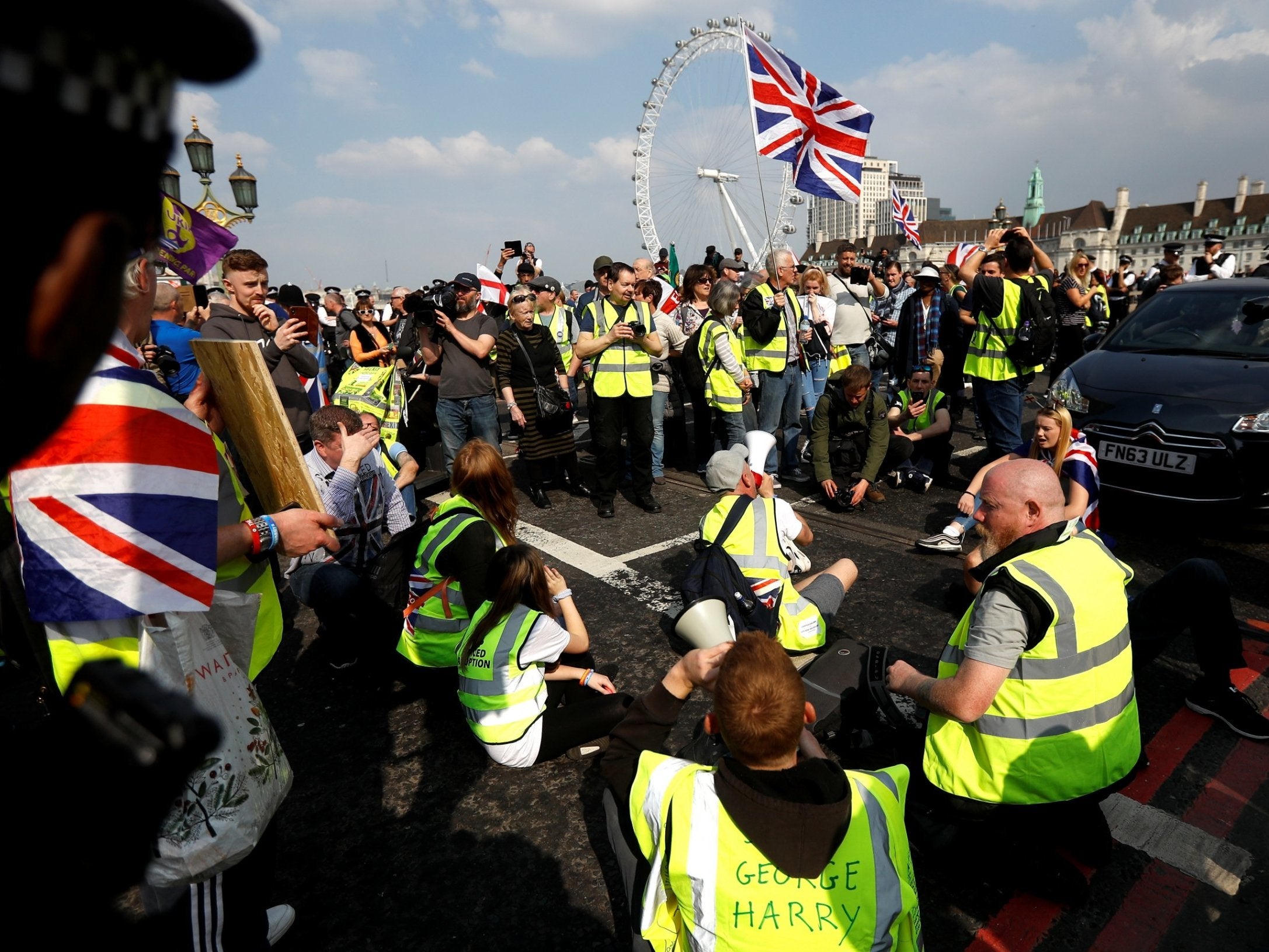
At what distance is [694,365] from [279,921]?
18.6 feet

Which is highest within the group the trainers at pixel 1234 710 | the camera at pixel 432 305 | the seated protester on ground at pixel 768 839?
the camera at pixel 432 305

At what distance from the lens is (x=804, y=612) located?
3.79 m

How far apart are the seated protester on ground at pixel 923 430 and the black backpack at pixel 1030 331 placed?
2.90ft

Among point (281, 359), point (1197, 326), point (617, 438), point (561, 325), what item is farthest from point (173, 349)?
point (1197, 326)

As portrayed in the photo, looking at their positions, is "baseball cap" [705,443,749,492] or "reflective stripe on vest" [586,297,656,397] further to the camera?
"reflective stripe on vest" [586,297,656,397]

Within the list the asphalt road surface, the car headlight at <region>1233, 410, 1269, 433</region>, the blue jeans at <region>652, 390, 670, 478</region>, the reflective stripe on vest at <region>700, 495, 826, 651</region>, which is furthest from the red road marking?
the blue jeans at <region>652, 390, 670, 478</region>

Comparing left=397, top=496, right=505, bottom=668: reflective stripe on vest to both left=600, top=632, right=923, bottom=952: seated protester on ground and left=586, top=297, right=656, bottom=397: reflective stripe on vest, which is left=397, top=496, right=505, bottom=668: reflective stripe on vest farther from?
left=586, top=297, right=656, bottom=397: reflective stripe on vest

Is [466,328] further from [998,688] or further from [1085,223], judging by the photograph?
[1085,223]

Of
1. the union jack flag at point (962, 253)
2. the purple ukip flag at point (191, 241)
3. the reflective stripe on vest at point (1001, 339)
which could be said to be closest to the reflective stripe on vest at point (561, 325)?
the union jack flag at point (962, 253)

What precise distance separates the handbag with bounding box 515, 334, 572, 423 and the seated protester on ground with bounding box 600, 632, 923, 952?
493cm

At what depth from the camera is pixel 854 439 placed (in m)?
6.68

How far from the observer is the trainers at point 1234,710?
3.12 meters

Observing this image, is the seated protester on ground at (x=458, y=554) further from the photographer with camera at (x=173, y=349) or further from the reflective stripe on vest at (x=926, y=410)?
the reflective stripe on vest at (x=926, y=410)

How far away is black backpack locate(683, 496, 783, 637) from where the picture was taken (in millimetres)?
3559
